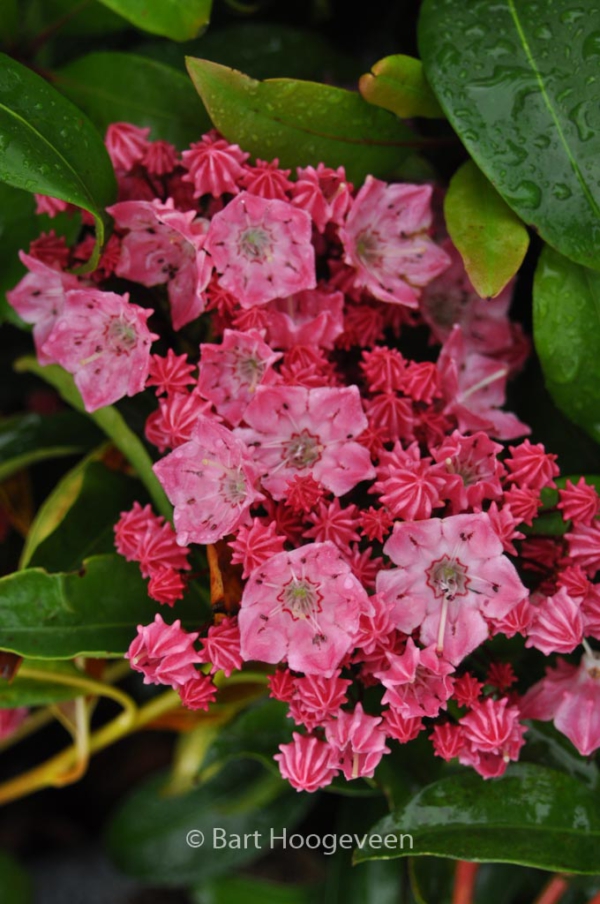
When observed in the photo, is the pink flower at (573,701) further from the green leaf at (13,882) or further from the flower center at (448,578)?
the green leaf at (13,882)

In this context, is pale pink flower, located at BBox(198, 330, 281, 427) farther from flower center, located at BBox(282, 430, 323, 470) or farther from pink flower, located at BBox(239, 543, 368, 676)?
pink flower, located at BBox(239, 543, 368, 676)

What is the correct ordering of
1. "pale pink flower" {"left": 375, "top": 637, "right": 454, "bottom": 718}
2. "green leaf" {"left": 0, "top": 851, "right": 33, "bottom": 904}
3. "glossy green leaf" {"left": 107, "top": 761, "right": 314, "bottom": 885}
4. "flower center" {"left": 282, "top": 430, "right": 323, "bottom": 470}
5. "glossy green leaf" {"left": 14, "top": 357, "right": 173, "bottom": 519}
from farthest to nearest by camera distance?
"green leaf" {"left": 0, "top": 851, "right": 33, "bottom": 904} → "glossy green leaf" {"left": 107, "top": 761, "right": 314, "bottom": 885} → "glossy green leaf" {"left": 14, "top": 357, "right": 173, "bottom": 519} → "flower center" {"left": 282, "top": 430, "right": 323, "bottom": 470} → "pale pink flower" {"left": 375, "top": 637, "right": 454, "bottom": 718}

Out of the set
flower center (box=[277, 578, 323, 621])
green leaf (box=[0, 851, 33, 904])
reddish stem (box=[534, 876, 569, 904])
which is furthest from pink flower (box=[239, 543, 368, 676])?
green leaf (box=[0, 851, 33, 904])

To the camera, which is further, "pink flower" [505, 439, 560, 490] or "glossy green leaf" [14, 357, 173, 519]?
"glossy green leaf" [14, 357, 173, 519]

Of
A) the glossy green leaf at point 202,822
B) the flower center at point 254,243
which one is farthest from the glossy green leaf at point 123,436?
the glossy green leaf at point 202,822

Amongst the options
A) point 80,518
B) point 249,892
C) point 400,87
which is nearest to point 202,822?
point 249,892

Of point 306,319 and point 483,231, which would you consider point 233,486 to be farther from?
point 483,231

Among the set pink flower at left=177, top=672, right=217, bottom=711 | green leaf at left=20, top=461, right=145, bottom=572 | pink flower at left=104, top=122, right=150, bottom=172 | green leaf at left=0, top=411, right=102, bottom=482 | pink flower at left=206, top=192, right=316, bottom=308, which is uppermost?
pink flower at left=104, top=122, right=150, bottom=172
